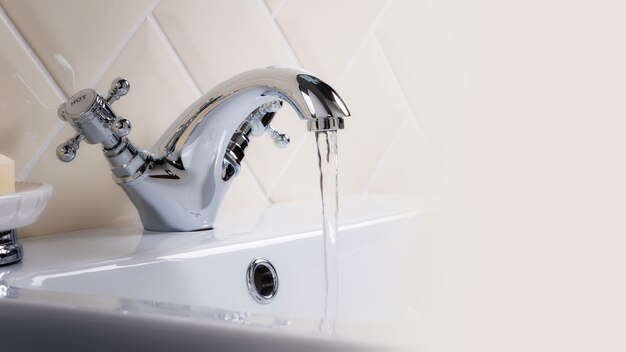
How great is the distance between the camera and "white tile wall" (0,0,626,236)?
0.58m

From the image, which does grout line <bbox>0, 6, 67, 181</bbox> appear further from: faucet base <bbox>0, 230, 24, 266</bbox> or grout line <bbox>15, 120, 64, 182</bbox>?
faucet base <bbox>0, 230, 24, 266</bbox>

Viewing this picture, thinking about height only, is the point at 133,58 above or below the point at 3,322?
above

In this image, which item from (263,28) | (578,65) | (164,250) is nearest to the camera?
(164,250)

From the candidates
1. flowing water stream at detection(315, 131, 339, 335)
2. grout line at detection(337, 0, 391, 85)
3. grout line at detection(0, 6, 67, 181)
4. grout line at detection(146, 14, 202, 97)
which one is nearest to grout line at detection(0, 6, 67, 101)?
grout line at detection(0, 6, 67, 181)

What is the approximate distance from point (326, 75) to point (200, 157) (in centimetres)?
28

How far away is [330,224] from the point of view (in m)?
0.54

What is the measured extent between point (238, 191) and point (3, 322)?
47 cm

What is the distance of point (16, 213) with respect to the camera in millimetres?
441

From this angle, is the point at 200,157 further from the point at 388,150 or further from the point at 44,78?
the point at 388,150

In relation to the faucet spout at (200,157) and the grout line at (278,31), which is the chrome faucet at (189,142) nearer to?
the faucet spout at (200,157)

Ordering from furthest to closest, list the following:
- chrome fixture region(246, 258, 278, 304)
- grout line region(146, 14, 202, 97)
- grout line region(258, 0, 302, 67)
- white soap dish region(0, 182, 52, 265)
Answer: grout line region(258, 0, 302, 67) < grout line region(146, 14, 202, 97) < chrome fixture region(246, 258, 278, 304) < white soap dish region(0, 182, 52, 265)

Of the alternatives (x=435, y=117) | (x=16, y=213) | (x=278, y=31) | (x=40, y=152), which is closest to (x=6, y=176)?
(x=16, y=213)

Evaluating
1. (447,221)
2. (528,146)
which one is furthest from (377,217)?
(528,146)

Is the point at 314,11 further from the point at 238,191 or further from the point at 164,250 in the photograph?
the point at 164,250
